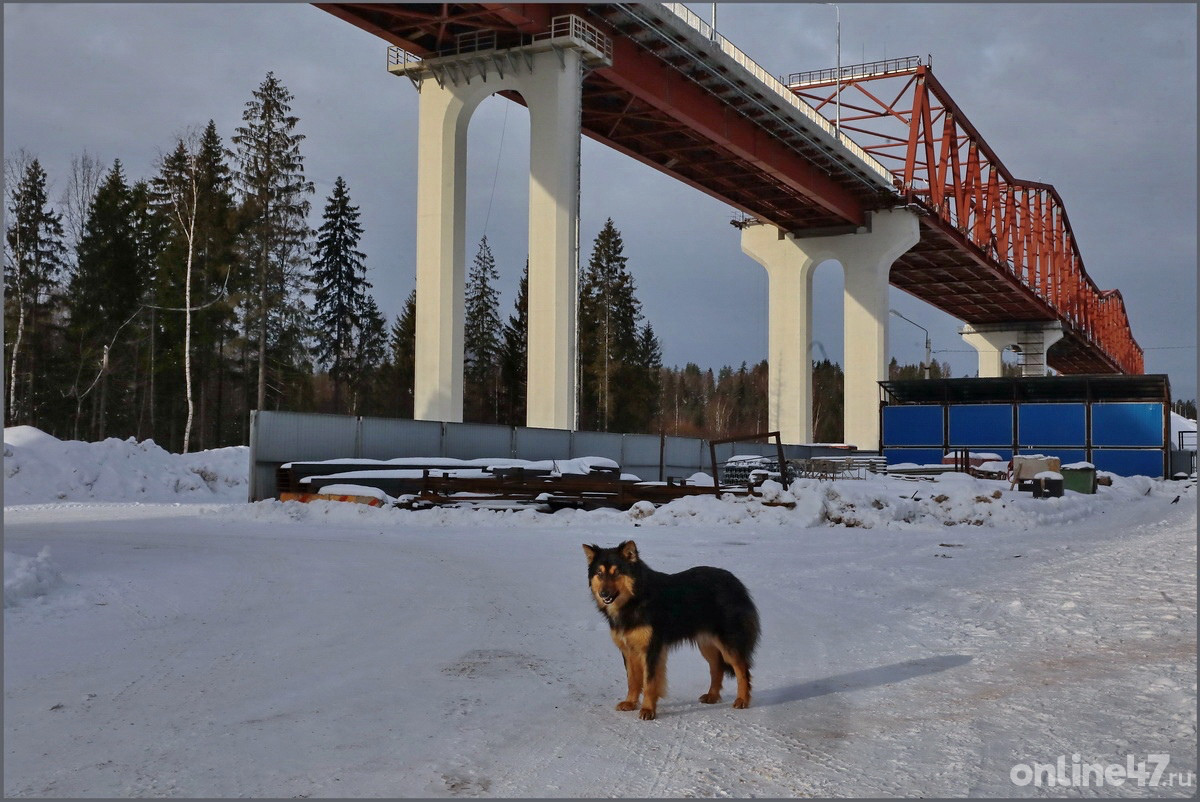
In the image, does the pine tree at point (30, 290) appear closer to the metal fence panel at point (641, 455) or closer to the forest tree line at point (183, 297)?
the forest tree line at point (183, 297)

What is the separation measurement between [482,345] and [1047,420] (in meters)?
44.2

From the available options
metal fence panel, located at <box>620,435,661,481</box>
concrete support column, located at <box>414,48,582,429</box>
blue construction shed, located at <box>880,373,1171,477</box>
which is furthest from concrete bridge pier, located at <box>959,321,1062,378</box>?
concrete support column, located at <box>414,48,582,429</box>

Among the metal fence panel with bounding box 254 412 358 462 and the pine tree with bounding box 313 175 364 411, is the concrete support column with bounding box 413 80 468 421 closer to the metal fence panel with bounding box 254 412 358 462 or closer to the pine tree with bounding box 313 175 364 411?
the metal fence panel with bounding box 254 412 358 462

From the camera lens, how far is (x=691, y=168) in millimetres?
44469

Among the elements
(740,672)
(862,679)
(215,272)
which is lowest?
(862,679)

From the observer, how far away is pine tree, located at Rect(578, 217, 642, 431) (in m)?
76.8

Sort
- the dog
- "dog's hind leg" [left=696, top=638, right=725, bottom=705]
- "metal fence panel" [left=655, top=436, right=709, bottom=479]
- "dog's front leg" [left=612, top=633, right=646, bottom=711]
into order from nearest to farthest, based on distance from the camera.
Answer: the dog
"dog's front leg" [left=612, top=633, right=646, bottom=711]
"dog's hind leg" [left=696, top=638, right=725, bottom=705]
"metal fence panel" [left=655, top=436, right=709, bottom=479]

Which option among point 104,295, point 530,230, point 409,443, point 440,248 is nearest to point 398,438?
point 409,443

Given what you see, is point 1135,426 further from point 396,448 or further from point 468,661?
point 468,661

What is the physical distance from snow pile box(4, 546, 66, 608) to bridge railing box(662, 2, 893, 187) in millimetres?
25958

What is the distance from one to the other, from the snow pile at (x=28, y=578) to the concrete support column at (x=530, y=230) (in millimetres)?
20964

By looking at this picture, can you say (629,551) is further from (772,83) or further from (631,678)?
(772,83)

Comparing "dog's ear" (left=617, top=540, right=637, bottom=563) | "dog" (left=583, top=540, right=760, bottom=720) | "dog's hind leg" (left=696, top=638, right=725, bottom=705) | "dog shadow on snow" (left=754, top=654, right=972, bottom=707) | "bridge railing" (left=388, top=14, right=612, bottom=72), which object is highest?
"bridge railing" (left=388, top=14, right=612, bottom=72)

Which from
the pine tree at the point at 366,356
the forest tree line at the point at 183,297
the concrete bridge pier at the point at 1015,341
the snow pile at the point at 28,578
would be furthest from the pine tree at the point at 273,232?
the concrete bridge pier at the point at 1015,341
